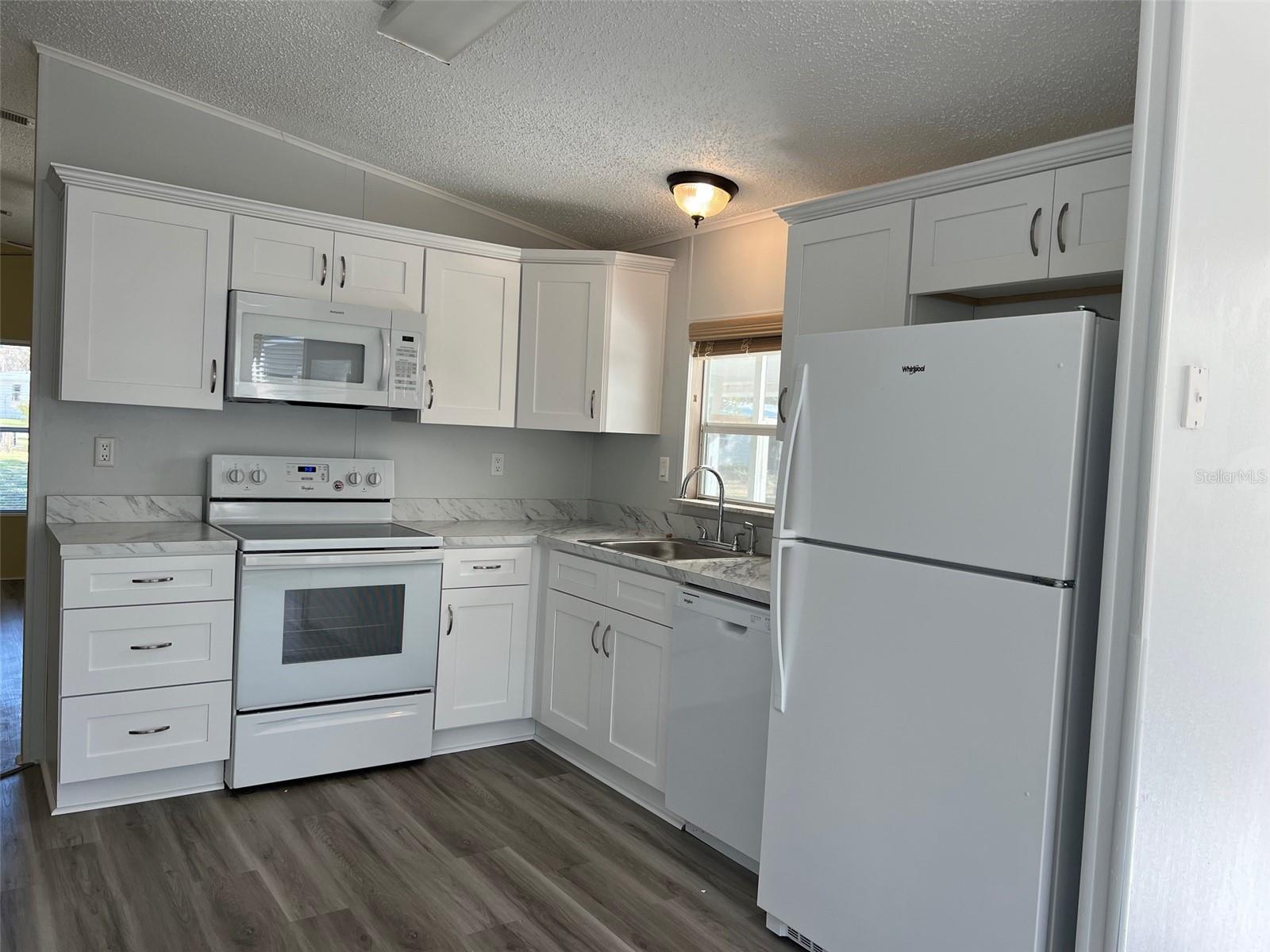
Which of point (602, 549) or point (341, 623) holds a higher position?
point (602, 549)

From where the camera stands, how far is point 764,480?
3705mm

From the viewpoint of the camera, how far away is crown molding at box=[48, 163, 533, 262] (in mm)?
3064

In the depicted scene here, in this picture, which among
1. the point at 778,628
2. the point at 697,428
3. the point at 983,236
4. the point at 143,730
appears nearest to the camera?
the point at 778,628

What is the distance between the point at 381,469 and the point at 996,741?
9.18 feet

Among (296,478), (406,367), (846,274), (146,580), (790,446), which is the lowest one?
(146,580)

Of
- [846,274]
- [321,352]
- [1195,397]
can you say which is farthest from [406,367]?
[1195,397]

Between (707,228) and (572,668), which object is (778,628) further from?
(707,228)

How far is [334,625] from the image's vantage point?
3.25m

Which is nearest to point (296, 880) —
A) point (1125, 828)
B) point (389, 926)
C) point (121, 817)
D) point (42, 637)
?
point (389, 926)

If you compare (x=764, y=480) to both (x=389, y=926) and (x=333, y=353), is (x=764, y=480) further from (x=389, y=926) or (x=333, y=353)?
(x=389, y=926)

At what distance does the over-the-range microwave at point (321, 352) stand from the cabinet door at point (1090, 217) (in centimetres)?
237

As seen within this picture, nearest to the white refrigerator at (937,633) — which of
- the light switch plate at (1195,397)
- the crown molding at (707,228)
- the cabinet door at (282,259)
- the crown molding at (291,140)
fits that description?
the light switch plate at (1195,397)

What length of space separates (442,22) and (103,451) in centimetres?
205

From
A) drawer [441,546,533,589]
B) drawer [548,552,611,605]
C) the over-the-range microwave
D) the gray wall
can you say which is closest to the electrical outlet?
the gray wall
